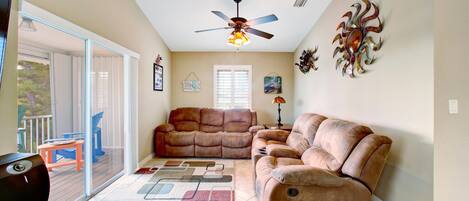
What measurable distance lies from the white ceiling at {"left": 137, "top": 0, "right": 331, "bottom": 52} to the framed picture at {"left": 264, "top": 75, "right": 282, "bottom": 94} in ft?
2.35

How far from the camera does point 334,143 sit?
94.7 inches

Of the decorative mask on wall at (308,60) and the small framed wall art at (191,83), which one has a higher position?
the decorative mask on wall at (308,60)

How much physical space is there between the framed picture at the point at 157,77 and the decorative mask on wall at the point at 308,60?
3.04 metres

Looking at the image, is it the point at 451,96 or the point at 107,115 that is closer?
the point at 451,96

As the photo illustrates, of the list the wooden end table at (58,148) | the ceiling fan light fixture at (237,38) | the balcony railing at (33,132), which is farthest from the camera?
→ the ceiling fan light fixture at (237,38)

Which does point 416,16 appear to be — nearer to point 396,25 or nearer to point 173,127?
point 396,25

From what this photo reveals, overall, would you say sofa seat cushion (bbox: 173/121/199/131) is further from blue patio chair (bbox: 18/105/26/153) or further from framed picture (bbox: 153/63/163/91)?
blue patio chair (bbox: 18/105/26/153)

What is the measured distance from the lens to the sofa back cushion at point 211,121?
5.34m

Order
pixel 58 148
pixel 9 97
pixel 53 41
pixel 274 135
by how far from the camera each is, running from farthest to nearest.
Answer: pixel 274 135, pixel 58 148, pixel 53 41, pixel 9 97

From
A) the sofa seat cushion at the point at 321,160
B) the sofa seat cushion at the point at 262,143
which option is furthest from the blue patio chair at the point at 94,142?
the sofa seat cushion at the point at 321,160

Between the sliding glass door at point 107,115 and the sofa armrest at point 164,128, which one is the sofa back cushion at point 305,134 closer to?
the sofa armrest at point 164,128

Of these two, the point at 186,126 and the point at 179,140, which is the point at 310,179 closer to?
the point at 179,140

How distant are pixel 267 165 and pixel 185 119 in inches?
123

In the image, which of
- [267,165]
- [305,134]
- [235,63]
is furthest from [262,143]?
[235,63]
